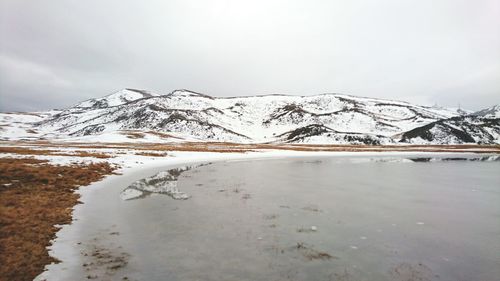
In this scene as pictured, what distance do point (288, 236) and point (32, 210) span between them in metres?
11.0

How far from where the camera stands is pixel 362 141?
16038 cm

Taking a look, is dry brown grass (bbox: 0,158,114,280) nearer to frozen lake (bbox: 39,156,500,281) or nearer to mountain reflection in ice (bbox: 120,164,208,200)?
frozen lake (bbox: 39,156,500,281)

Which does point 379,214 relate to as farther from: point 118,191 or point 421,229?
point 118,191

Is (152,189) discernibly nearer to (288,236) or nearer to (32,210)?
(32,210)

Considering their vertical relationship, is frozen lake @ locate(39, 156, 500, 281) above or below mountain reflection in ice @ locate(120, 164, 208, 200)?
below

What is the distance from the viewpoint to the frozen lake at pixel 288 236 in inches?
318

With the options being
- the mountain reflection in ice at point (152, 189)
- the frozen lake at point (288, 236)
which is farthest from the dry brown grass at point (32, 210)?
the mountain reflection in ice at point (152, 189)

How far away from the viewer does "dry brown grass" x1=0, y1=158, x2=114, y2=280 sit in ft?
26.9

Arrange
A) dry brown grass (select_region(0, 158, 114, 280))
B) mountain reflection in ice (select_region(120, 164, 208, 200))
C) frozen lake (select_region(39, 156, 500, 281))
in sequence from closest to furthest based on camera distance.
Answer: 1. frozen lake (select_region(39, 156, 500, 281))
2. dry brown grass (select_region(0, 158, 114, 280))
3. mountain reflection in ice (select_region(120, 164, 208, 200))

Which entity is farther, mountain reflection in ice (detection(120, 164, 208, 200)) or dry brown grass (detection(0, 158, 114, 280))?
mountain reflection in ice (detection(120, 164, 208, 200))

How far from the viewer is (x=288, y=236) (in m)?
11.1

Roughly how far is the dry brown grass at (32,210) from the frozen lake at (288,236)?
1064mm

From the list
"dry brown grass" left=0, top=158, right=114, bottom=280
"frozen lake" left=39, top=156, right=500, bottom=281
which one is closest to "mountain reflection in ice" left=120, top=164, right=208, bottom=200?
"frozen lake" left=39, top=156, right=500, bottom=281

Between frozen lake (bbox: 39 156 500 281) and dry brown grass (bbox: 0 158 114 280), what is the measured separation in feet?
3.49
